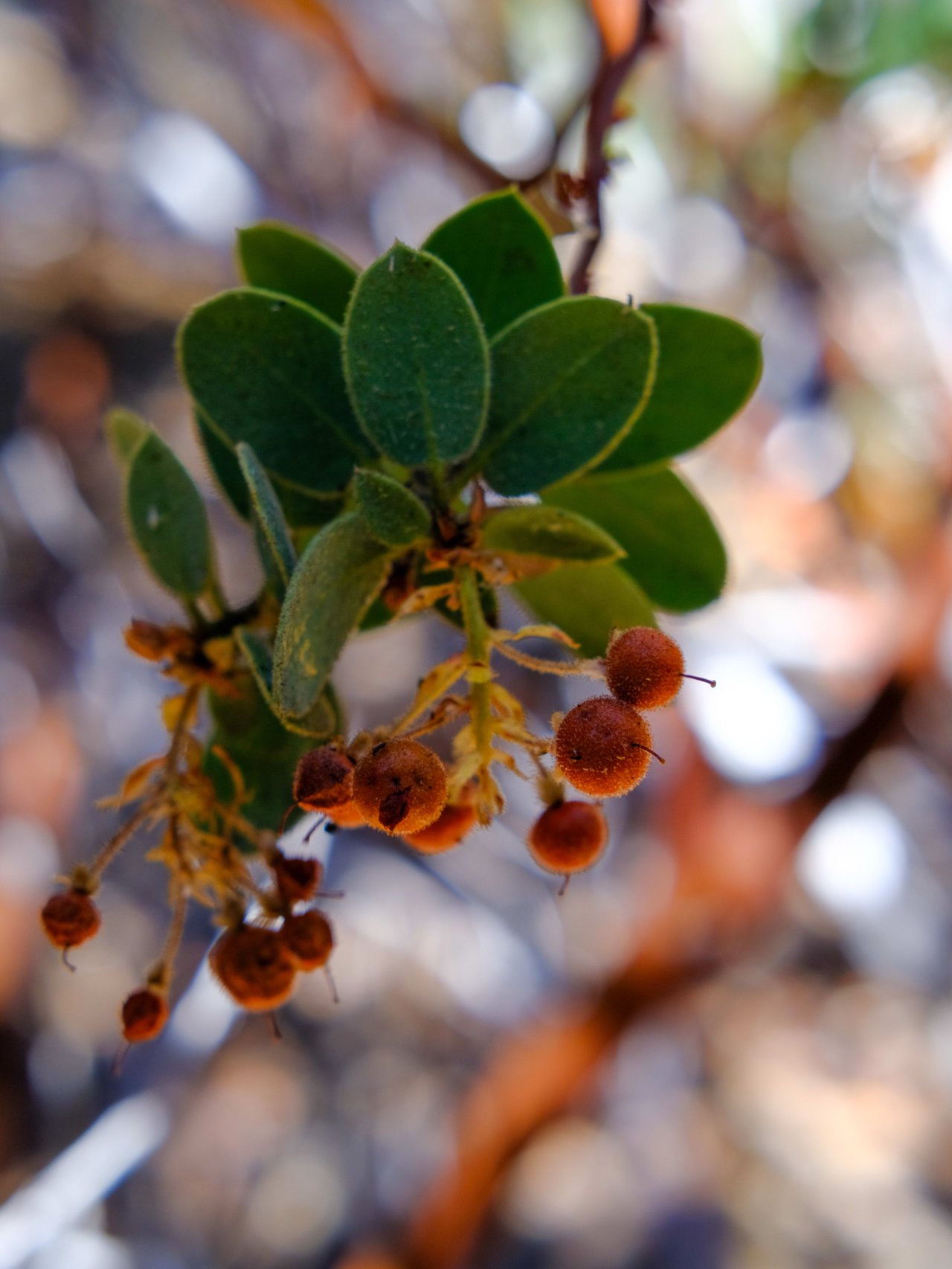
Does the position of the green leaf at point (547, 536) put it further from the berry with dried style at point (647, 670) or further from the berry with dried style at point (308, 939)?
the berry with dried style at point (308, 939)

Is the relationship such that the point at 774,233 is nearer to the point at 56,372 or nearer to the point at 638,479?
the point at 56,372

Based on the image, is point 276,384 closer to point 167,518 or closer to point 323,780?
point 167,518

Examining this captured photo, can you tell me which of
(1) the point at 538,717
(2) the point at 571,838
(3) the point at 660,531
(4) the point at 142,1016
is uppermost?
(3) the point at 660,531

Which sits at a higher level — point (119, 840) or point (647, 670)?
point (647, 670)

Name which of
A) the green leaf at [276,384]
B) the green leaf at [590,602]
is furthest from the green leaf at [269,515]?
the green leaf at [590,602]

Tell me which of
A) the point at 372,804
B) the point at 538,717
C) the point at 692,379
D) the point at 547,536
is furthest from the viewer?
the point at 538,717

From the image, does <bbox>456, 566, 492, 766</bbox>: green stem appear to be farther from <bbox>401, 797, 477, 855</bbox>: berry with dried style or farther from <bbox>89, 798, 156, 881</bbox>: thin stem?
<bbox>89, 798, 156, 881</bbox>: thin stem

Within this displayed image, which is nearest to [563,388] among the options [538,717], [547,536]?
[547,536]
